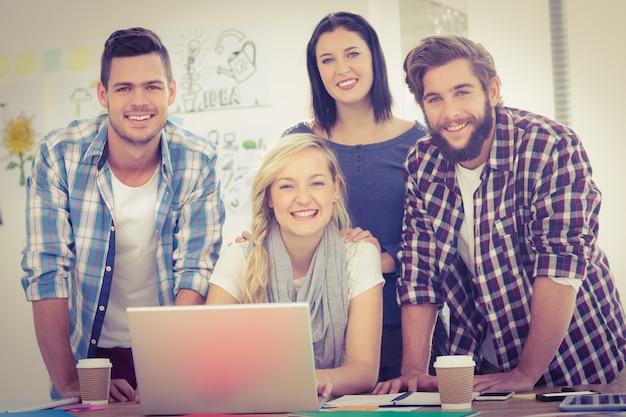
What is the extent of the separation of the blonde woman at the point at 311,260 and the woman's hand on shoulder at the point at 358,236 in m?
0.02

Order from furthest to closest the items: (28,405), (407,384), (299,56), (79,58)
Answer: (79,58) → (299,56) → (407,384) → (28,405)

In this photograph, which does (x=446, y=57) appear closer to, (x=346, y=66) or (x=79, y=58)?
(x=346, y=66)

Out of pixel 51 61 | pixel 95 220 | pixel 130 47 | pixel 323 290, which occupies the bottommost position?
pixel 323 290

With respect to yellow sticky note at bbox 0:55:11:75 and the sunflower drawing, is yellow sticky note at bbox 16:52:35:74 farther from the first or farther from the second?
the sunflower drawing

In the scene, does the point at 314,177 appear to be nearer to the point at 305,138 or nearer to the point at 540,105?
the point at 305,138

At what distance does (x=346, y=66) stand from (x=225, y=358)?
1.20 metres

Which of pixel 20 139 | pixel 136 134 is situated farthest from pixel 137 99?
pixel 20 139

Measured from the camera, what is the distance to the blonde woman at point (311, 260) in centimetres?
216

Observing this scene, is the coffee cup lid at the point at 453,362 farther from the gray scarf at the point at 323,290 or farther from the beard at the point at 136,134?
the beard at the point at 136,134

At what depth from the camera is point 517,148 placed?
219cm

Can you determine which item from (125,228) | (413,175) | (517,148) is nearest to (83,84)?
(125,228)

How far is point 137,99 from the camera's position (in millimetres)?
2504

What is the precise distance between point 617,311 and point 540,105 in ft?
4.17

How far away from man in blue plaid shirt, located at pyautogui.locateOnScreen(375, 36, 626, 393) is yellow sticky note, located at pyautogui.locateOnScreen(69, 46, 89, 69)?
2.01 meters
